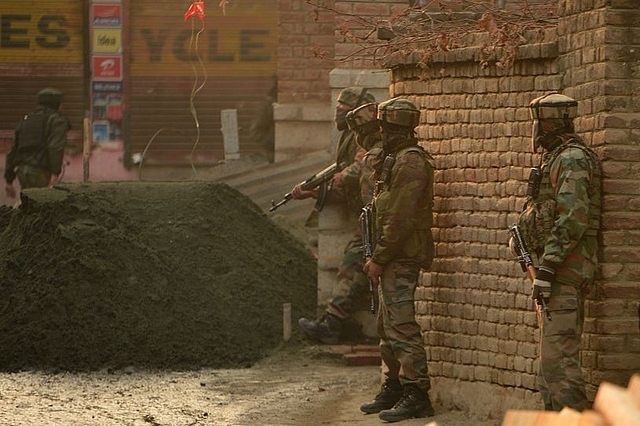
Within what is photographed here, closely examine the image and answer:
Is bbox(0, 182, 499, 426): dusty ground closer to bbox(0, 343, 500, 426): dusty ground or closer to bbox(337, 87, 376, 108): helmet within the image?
bbox(0, 343, 500, 426): dusty ground

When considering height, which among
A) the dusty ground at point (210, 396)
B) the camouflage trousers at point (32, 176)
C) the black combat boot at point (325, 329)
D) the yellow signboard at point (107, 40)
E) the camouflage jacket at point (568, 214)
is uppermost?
the yellow signboard at point (107, 40)

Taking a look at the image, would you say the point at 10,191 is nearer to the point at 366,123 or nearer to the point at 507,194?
the point at 366,123

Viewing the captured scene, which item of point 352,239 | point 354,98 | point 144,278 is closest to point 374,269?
point 354,98

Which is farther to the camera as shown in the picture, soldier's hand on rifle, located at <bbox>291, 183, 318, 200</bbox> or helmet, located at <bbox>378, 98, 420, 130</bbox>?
soldier's hand on rifle, located at <bbox>291, 183, 318, 200</bbox>

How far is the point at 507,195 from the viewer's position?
30.7 feet

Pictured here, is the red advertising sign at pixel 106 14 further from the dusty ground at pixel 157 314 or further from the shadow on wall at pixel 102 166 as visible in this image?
the dusty ground at pixel 157 314

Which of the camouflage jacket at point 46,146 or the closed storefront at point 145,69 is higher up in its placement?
the closed storefront at point 145,69

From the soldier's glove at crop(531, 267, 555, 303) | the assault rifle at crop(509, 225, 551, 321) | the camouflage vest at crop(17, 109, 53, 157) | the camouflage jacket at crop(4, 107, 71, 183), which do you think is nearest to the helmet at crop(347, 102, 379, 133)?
the assault rifle at crop(509, 225, 551, 321)

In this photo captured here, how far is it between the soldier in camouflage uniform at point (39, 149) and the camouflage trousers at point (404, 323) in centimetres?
983

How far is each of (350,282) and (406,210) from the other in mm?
3437

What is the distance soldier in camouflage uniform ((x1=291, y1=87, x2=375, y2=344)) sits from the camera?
12.6 meters

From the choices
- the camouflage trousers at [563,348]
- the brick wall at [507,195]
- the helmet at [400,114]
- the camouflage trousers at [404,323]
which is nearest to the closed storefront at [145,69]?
the brick wall at [507,195]

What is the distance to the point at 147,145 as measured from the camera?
23516mm

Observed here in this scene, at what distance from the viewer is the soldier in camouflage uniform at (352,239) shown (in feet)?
41.2
